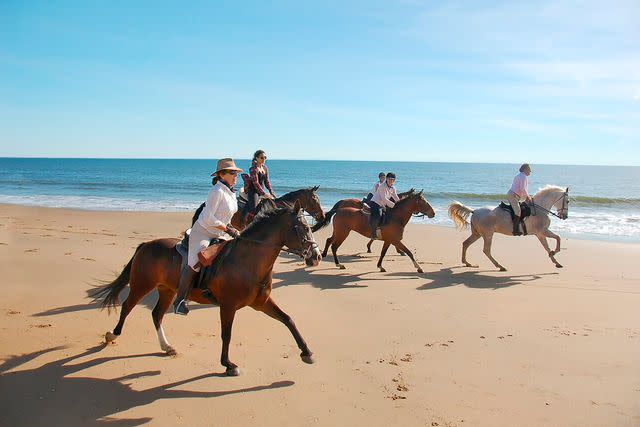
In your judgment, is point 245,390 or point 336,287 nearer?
point 245,390

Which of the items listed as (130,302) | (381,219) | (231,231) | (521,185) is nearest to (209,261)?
(231,231)

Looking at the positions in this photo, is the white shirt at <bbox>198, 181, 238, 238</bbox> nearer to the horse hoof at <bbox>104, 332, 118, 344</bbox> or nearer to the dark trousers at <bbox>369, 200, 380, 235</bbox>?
the horse hoof at <bbox>104, 332, 118, 344</bbox>

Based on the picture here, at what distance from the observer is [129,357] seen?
545 centimetres

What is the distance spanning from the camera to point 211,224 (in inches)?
198

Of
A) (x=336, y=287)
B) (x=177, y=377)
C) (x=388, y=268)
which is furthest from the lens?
(x=388, y=268)

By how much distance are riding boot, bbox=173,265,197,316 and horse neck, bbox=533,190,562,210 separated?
10.2 metres

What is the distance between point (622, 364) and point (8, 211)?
25237 millimetres

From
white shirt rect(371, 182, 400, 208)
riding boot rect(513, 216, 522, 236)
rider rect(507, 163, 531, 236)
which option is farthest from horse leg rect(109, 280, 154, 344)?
riding boot rect(513, 216, 522, 236)

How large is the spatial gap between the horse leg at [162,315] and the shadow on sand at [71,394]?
47cm

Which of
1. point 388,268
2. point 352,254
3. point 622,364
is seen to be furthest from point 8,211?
point 622,364

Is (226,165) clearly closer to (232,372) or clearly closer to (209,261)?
(209,261)

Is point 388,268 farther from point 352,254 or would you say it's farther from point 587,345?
point 587,345

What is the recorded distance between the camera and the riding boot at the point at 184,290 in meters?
5.07

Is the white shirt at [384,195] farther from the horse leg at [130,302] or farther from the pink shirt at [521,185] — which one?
the horse leg at [130,302]
